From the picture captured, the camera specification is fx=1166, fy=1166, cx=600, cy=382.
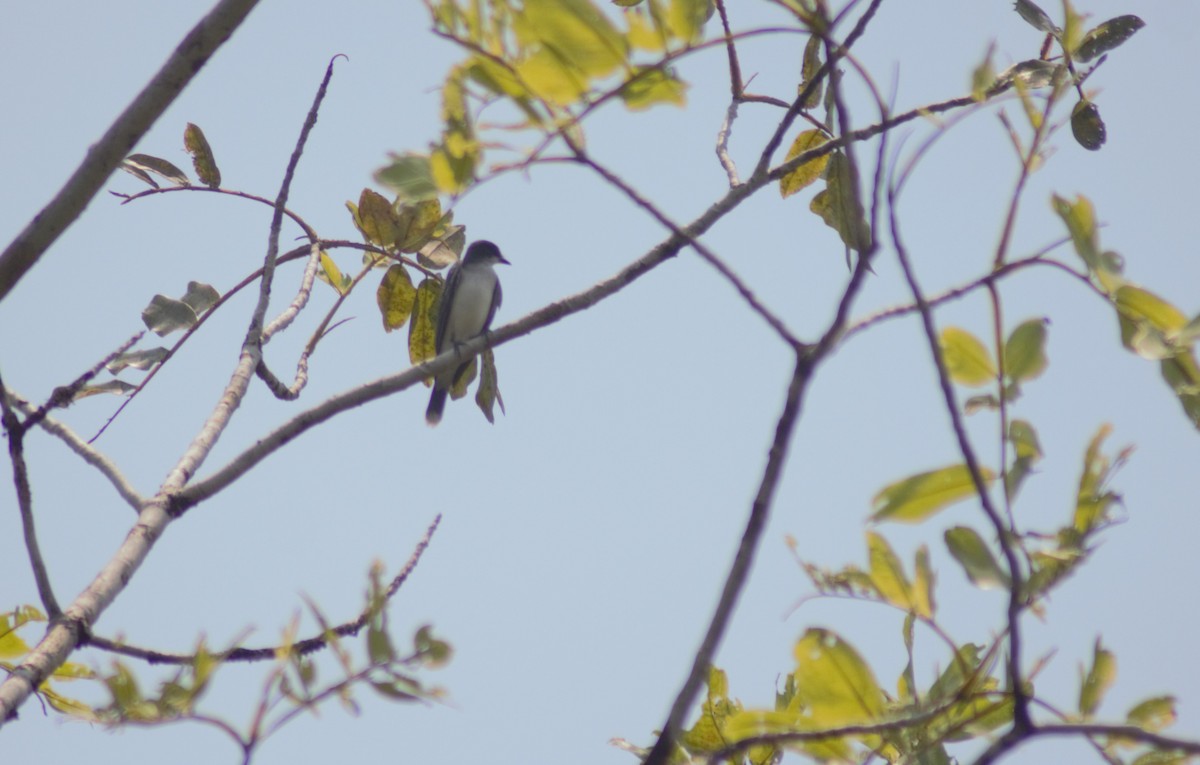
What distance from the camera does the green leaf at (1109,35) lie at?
321 cm

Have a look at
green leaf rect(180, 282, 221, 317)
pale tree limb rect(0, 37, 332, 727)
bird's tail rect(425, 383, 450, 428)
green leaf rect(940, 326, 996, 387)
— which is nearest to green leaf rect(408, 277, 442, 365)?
green leaf rect(180, 282, 221, 317)

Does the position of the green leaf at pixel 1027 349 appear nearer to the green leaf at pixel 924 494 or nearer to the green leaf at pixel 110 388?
the green leaf at pixel 924 494

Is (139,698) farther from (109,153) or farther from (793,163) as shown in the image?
(793,163)

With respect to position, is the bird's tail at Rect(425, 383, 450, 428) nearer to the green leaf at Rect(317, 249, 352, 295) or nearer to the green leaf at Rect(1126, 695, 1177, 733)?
the green leaf at Rect(317, 249, 352, 295)

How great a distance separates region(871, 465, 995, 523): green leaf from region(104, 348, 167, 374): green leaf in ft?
7.95

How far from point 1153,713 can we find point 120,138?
2.17m


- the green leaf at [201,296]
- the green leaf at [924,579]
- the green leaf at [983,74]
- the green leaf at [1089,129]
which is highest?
the green leaf at [201,296]

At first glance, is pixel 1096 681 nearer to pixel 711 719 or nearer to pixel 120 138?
pixel 711 719

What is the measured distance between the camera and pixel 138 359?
11.6ft

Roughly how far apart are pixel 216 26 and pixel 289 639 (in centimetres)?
123

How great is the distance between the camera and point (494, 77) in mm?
1909

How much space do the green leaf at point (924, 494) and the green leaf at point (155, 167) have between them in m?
2.97

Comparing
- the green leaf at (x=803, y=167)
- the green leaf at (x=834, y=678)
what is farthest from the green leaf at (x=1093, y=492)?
the green leaf at (x=803, y=167)

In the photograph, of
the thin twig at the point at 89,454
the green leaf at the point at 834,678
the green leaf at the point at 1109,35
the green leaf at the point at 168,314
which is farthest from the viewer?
the green leaf at the point at 168,314
